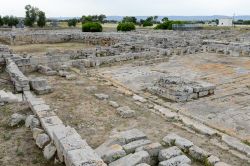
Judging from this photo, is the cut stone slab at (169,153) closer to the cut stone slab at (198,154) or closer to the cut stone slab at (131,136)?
the cut stone slab at (198,154)

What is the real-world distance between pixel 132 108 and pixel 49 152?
177 inches

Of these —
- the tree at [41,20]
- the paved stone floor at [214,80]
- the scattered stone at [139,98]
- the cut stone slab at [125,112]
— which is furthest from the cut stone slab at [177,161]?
the tree at [41,20]

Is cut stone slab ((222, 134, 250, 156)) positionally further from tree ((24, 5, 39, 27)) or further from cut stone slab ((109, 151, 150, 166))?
tree ((24, 5, 39, 27))

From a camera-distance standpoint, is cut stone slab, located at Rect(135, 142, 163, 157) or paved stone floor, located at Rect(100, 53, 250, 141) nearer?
cut stone slab, located at Rect(135, 142, 163, 157)

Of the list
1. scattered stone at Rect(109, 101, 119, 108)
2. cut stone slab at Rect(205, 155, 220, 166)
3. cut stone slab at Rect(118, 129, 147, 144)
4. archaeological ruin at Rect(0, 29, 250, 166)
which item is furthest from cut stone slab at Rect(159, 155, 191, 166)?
scattered stone at Rect(109, 101, 119, 108)

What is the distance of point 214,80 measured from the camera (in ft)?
51.2

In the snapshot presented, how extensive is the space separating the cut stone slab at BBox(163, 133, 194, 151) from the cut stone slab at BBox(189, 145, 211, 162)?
164 millimetres

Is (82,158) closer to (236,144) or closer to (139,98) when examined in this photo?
(236,144)

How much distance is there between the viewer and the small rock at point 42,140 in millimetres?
7566

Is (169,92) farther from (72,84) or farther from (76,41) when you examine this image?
(76,41)

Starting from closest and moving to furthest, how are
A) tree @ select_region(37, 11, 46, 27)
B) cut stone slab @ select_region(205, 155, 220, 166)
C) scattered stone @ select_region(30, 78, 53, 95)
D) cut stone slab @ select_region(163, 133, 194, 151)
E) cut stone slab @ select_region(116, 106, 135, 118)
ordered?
cut stone slab @ select_region(205, 155, 220, 166), cut stone slab @ select_region(163, 133, 194, 151), cut stone slab @ select_region(116, 106, 135, 118), scattered stone @ select_region(30, 78, 53, 95), tree @ select_region(37, 11, 46, 27)

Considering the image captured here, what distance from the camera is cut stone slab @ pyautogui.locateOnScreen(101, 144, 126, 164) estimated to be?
22.4 ft

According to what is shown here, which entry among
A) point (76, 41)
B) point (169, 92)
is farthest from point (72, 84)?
point (76, 41)

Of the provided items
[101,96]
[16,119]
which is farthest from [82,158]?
[101,96]
